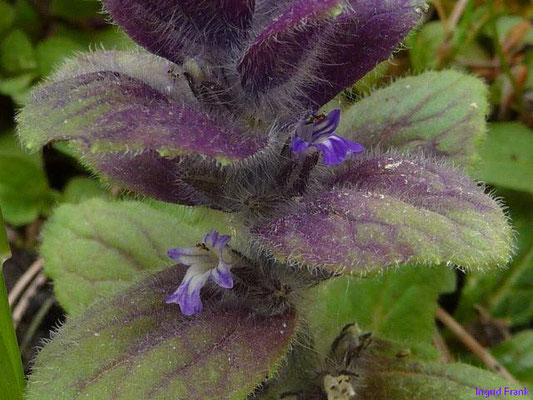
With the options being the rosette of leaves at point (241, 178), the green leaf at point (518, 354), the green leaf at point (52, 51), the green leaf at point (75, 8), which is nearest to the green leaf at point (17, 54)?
the green leaf at point (52, 51)

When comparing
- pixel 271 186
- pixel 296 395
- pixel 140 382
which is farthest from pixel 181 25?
pixel 296 395

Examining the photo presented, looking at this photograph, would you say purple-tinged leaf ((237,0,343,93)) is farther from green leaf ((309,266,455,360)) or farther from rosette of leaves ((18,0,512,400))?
green leaf ((309,266,455,360))

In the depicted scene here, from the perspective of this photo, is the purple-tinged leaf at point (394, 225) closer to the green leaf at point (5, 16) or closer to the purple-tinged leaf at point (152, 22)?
the purple-tinged leaf at point (152, 22)

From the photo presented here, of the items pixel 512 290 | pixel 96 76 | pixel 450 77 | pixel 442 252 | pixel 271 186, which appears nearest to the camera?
pixel 442 252

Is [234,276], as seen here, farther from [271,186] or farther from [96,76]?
[96,76]

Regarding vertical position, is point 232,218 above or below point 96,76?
below
